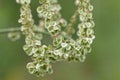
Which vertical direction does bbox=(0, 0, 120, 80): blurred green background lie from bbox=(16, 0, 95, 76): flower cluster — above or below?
above

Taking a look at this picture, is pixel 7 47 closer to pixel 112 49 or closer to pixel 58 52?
pixel 112 49

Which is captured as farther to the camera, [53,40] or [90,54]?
[90,54]

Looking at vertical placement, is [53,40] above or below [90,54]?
below

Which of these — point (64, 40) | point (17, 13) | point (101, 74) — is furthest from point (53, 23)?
point (17, 13)

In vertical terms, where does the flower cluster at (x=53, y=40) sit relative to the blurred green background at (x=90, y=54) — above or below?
below

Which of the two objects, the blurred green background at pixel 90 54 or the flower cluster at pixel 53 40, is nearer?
the flower cluster at pixel 53 40
